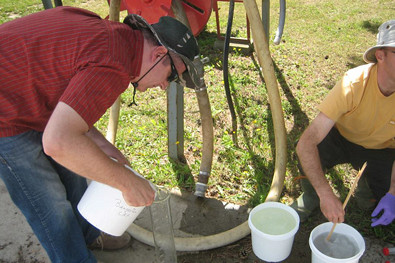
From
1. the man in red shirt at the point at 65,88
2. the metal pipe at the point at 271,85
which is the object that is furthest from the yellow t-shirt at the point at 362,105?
the man in red shirt at the point at 65,88

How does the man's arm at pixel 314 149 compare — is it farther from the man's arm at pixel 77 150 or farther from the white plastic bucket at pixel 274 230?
the man's arm at pixel 77 150

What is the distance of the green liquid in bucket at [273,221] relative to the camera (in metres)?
2.00

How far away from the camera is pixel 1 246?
2426mm

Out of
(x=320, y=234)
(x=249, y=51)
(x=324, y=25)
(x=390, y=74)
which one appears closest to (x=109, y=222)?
(x=320, y=234)

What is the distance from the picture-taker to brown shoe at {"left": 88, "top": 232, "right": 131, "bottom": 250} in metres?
2.38

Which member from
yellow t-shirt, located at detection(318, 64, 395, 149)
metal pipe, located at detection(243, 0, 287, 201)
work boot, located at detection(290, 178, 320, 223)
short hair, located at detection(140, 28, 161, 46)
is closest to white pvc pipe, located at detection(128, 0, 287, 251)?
metal pipe, located at detection(243, 0, 287, 201)

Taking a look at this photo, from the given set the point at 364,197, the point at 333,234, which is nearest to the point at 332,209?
the point at 333,234

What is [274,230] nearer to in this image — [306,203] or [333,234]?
[333,234]

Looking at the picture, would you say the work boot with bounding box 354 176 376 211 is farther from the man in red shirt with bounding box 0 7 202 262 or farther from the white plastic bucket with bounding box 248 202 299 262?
the man in red shirt with bounding box 0 7 202 262

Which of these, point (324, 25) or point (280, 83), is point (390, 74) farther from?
point (324, 25)

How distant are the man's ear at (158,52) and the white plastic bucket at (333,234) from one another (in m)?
1.16

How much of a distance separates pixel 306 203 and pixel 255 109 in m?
1.33

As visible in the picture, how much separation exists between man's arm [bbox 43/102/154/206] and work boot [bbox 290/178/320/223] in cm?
144

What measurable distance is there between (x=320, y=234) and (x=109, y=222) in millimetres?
1084
